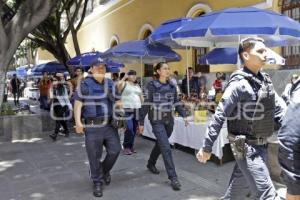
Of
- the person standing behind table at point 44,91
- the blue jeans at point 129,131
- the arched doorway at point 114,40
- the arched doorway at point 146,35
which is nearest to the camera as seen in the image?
the blue jeans at point 129,131

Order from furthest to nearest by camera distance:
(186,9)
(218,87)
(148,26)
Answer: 1. (148,26)
2. (186,9)
3. (218,87)

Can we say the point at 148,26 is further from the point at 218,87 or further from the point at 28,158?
the point at 28,158

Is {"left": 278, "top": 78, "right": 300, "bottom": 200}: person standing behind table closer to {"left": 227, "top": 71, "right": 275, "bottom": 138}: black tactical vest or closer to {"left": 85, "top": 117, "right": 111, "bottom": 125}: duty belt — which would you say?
{"left": 227, "top": 71, "right": 275, "bottom": 138}: black tactical vest

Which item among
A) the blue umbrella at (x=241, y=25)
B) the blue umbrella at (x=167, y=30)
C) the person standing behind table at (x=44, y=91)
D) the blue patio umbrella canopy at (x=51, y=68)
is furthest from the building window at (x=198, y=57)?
the blue umbrella at (x=241, y=25)

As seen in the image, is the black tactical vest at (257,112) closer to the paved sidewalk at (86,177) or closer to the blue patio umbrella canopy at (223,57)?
the paved sidewalk at (86,177)

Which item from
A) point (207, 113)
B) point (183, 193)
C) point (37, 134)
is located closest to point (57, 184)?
point (183, 193)

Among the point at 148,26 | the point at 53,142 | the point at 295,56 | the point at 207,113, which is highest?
the point at 148,26

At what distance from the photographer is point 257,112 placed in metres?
3.62

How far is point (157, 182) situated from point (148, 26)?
14.6 metres

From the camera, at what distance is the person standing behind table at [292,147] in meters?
2.29

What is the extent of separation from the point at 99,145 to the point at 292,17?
8366mm

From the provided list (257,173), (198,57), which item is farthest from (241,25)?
(198,57)

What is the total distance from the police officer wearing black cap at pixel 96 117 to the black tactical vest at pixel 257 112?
2.32m

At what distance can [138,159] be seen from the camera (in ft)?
25.4
